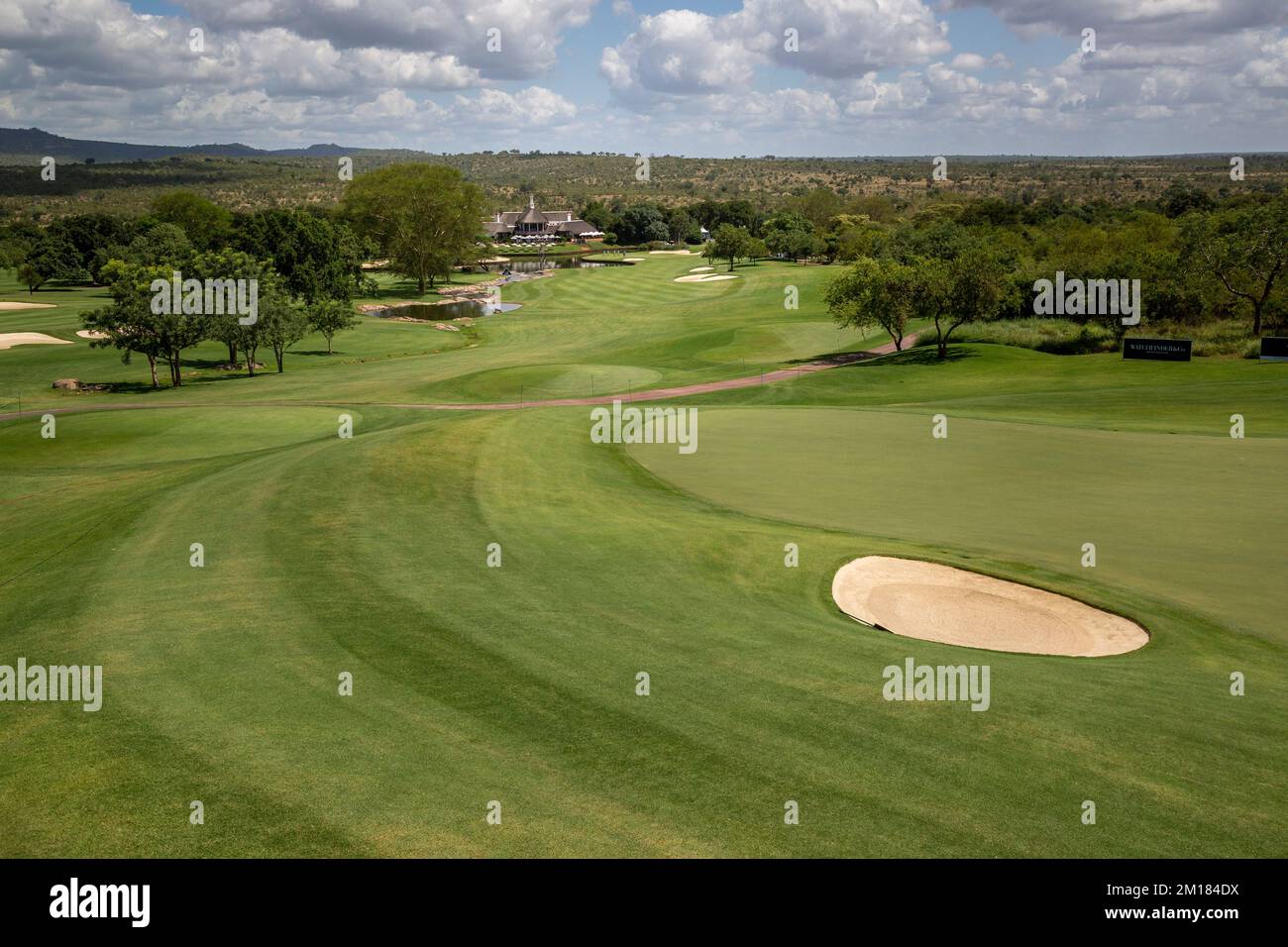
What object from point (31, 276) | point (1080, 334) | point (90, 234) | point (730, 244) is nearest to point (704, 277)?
point (730, 244)

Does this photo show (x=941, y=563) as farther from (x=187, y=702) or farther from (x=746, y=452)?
(x=187, y=702)

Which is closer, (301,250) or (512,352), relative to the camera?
(512,352)

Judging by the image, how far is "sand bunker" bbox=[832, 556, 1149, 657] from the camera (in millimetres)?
19703

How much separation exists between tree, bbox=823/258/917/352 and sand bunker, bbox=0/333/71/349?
6395 centimetres

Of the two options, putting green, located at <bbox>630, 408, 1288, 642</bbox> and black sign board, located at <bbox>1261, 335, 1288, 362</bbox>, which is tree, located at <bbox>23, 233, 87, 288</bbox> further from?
black sign board, located at <bbox>1261, 335, 1288, 362</bbox>

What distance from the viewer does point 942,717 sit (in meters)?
14.4

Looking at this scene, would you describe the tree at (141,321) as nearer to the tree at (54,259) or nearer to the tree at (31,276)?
the tree at (31,276)

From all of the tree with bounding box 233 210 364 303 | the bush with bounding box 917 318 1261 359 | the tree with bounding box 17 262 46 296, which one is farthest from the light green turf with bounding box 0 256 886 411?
the bush with bounding box 917 318 1261 359

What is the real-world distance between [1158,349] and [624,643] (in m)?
53.2

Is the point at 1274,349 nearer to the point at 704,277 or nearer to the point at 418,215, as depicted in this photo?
A: the point at 704,277

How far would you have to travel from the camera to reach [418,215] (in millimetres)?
134000
